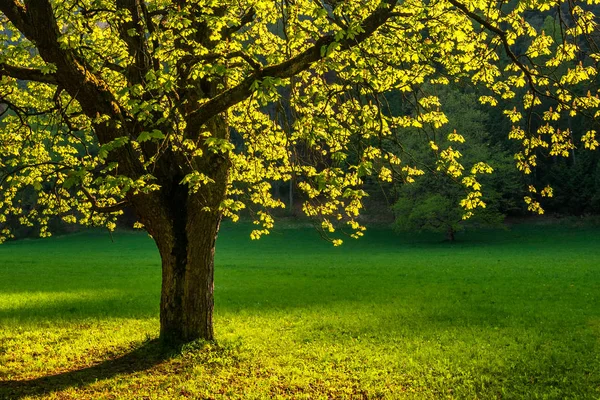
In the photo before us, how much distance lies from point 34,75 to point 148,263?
86.0 ft

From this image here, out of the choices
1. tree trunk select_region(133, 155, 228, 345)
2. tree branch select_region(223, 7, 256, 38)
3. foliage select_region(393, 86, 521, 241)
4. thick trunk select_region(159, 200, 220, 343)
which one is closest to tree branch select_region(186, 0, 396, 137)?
tree trunk select_region(133, 155, 228, 345)

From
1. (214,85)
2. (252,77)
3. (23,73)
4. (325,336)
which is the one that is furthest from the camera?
(325,336)

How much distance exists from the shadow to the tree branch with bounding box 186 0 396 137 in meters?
4.75

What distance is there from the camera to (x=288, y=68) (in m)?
8.59

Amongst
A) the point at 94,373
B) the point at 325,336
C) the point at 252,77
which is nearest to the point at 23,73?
the point at 252,77

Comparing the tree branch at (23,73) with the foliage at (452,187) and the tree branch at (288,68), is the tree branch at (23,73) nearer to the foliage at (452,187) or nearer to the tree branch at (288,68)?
the tree branch at (288,68)

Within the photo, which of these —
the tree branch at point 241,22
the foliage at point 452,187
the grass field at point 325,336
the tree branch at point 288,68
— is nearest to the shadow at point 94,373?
the grass field at point 325,336

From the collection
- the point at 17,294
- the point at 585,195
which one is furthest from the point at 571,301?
the point at 585,195

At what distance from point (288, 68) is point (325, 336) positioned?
702 cm

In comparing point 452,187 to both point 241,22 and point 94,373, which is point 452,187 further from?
point 94,373

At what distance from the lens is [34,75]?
9.52 metres

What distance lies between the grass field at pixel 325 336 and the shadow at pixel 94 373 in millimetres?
37

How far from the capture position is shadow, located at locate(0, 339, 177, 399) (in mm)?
8652

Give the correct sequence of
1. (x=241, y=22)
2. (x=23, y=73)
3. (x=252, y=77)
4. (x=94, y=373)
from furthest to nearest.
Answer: (x=241, y=22), (x=94, y=373), (x=23, y=73), (x=252, y=77)
